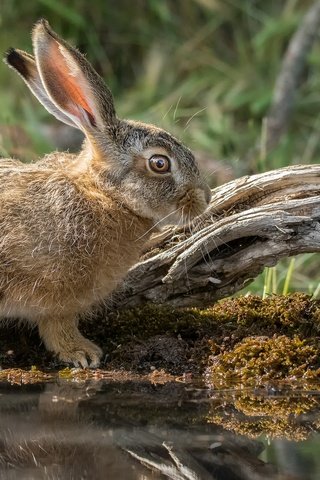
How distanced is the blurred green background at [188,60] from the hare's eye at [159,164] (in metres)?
3.93

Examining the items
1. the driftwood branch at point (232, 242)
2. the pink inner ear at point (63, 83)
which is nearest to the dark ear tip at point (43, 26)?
the pink inner ear at point (63, 83)

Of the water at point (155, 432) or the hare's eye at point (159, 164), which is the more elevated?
the hare's eye at point (159, 164)

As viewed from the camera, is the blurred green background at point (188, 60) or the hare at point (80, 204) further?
the blurred green background at point (188, 60)

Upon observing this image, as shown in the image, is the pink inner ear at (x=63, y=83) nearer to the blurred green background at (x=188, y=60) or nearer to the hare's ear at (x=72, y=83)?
the hare's ear at (x=72, y=83)

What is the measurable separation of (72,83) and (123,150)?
41 centimetres

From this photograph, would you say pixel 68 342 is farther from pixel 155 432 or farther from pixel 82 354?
pixel 155 432

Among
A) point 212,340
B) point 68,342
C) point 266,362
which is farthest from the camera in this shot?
point 68,342

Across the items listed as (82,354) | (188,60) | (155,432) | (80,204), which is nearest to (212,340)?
(82,354)

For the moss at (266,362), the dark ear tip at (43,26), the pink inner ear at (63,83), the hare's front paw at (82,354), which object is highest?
the dark ear tip at (43,26)

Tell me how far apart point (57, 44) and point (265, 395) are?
77.7 inches

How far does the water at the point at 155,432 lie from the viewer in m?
3.54

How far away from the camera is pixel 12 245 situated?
5199 mm

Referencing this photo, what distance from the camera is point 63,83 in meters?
5.59

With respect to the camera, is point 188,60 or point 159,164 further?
point 188,60
